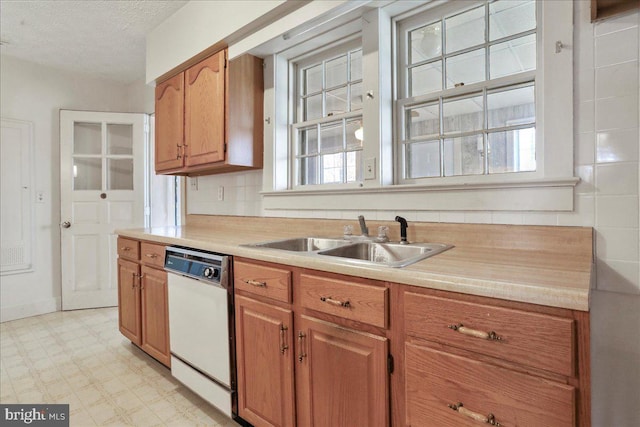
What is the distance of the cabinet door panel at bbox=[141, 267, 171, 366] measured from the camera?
2.09m

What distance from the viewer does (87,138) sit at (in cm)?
376

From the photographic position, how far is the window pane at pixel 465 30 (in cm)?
166

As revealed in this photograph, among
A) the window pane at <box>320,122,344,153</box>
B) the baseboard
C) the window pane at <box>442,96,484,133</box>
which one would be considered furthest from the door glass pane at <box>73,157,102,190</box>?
the window pane at <box>442,96,484,133</box>

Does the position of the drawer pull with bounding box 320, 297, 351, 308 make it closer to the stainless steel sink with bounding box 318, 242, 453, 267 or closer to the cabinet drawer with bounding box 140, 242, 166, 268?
the stainless steel sink with bounding box 318, 242, 453, 267

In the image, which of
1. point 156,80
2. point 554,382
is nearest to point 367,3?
point 554,382

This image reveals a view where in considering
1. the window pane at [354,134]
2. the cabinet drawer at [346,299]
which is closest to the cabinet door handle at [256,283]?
the cabinet drawer at [346,299]

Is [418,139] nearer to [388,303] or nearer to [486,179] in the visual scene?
[486,179]

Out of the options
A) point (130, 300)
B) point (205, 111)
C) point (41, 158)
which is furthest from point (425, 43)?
point (41, 158)

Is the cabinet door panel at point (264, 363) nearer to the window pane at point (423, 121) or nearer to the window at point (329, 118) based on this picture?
the window at point (329, 118)

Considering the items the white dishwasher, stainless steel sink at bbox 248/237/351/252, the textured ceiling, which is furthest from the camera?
the textured ceiling

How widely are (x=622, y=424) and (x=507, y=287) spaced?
2.89ft

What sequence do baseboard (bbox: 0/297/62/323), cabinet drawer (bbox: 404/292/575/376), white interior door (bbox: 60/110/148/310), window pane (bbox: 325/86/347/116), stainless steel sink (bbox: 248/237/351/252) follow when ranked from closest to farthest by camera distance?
1. cabinet drawer (bbox: 404/292/575/376)
2. stainless steel sink (bbox: 248/237/351/252)
3. window pane (bbox: 325/86/347/116)
4. baseboard (bbox: 0/297/62/323)
5. white interior door (bbox: 60/110/148/310)

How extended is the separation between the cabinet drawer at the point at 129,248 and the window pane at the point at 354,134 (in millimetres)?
1564
